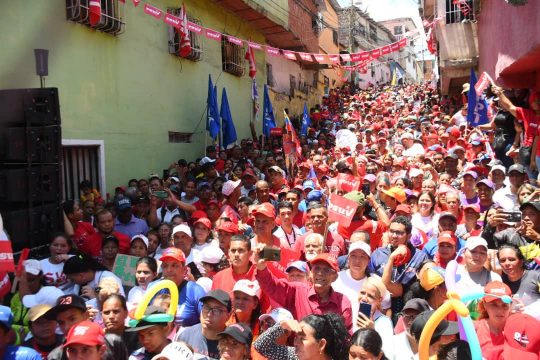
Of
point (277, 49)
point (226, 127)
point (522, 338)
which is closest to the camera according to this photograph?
point (522, 338)

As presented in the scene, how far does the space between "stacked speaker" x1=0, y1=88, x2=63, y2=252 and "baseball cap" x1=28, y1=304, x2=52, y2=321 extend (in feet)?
5.99

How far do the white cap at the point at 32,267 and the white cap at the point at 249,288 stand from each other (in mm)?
2152

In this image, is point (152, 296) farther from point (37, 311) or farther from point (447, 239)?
point (447, 239)

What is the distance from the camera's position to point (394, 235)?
17.2 feet

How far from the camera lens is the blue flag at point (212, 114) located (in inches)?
534

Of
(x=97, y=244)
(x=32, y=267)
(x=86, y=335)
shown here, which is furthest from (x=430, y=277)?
(x=97, y=244)

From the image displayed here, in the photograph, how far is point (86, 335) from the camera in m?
3.57

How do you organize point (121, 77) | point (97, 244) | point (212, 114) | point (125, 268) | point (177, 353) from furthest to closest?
point (212, 114) → point (121, 77) → point (97, 244) → point (125, 268) → point (177, 353)

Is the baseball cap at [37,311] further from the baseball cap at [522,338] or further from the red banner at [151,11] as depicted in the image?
the red banner at [151,11]

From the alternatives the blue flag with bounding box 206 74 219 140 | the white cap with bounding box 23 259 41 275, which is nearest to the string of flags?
the blue flag with bounding box 206 74 219 140

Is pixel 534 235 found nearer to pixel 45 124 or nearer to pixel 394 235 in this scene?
pixel 394 235

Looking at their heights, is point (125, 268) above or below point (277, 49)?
below

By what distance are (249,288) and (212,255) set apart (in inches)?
64.7

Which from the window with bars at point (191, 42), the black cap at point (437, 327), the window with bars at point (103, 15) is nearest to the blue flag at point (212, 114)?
Result: the window with bars at point (191, 42)
